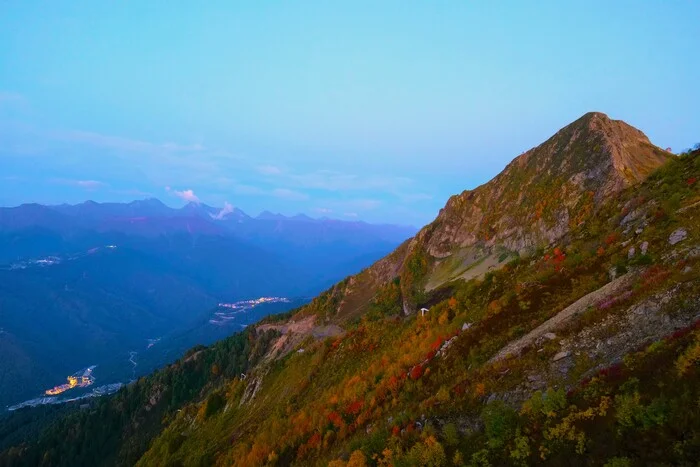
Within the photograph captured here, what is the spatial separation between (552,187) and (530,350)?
168ft

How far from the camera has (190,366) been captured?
14700cm

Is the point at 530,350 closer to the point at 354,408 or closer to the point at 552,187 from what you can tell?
the point at 354,408

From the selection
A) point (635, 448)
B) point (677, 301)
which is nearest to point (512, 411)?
point (635, 448)

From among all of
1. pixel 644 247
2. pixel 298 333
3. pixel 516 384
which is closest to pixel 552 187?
pixel 644 247

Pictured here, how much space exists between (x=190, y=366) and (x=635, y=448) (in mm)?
153206

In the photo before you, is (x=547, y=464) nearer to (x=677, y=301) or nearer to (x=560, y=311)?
(x=677, y=301)

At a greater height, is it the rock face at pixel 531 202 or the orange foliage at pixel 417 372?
the rock face at pixel 531 202

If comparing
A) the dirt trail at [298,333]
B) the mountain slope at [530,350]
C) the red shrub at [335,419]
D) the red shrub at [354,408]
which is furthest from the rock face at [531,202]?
the red shrub at [335,419]

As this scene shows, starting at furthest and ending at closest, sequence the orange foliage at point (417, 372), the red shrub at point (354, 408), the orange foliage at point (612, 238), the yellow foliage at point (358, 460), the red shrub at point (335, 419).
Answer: the red shrub at point (354, 408), the red shrub at point (335, 419), the orange foliage at point (612, 238), the orange foliage at point (417, 372), the yellow foliage at point (358, 460)

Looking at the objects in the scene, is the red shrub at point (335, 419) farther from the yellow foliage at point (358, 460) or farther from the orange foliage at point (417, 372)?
the yellow foliage at point (358, 460)

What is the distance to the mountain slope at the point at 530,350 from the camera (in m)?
16.1

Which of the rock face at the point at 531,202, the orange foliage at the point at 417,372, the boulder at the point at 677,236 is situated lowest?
the orange foliage at the point at 417,372

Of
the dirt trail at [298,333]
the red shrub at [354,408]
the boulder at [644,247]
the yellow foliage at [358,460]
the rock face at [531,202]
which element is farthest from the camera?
the dirt trail at [298,333]

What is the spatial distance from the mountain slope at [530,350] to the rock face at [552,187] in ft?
0.95
